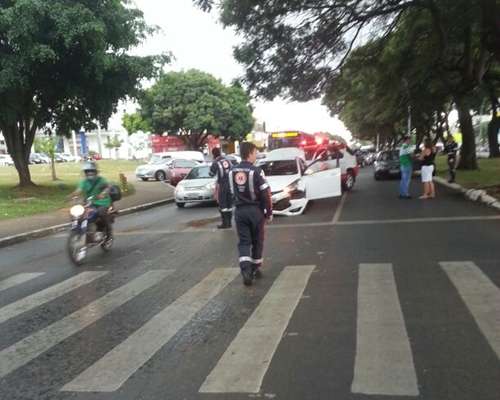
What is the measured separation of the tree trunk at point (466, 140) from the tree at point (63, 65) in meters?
14.8

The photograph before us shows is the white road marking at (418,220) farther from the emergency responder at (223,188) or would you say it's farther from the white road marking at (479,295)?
the white road marking at (479,295)

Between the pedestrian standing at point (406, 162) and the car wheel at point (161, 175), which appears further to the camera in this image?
the car wheel at point (161, 175)

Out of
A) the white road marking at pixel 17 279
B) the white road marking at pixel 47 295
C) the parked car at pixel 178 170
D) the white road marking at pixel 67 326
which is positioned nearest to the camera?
the white road marking at pixel 67 326

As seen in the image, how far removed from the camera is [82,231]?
367 inches

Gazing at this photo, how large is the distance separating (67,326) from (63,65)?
16.5 meters

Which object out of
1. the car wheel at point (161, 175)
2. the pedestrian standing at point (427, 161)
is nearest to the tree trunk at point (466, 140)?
the pedestrian standing at point (427, 161)

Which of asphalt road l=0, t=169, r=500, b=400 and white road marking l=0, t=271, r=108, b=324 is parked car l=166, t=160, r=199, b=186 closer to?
asphalt road l=0, t=169, r=500, b=400

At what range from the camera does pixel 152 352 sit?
485cm

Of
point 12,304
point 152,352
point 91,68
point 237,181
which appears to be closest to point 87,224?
point 12,304

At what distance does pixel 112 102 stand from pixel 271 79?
6594 millimetres

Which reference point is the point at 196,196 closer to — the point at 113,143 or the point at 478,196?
the point at 478,196

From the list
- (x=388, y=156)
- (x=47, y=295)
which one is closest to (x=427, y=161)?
(x=47, y=295)

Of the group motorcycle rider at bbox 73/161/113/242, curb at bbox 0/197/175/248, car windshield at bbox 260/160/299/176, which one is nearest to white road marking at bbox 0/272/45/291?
motorcycle rider at bbox 73/161/113/242

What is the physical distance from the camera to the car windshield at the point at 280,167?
1573 cm
